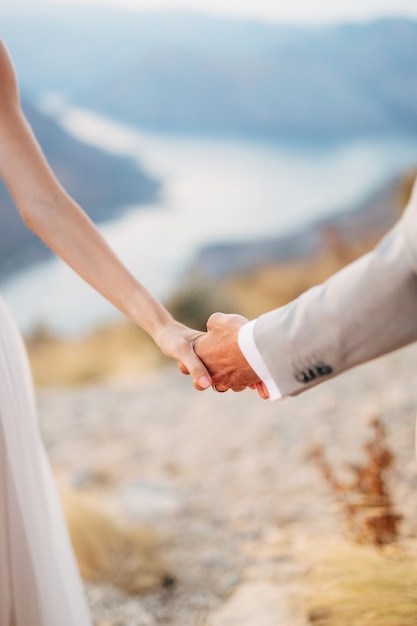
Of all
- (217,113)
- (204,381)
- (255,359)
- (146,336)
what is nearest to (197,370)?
(204,381)

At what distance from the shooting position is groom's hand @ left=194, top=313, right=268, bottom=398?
5.41ft

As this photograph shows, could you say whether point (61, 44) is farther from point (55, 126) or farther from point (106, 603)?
point (106, 603)

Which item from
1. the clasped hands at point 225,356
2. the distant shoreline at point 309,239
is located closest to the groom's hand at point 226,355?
the clasped hands at point 225,356

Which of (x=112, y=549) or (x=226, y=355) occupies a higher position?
(x=226, y=355)

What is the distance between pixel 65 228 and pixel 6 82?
1.01ft

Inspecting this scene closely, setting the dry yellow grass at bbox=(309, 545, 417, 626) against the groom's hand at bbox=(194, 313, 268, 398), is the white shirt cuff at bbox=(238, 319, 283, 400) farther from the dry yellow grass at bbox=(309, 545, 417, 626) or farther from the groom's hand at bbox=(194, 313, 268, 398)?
the dry yellow grass at bbox=(309, 545, 417, 626)

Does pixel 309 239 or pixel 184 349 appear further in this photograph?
pixel 309 239

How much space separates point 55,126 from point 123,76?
40.8 inches

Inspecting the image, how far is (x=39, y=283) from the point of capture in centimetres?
843

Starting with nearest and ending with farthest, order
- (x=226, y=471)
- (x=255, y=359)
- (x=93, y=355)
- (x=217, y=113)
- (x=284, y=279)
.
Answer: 1. (x=255, y=359)
2. (x=226, y=471)
3. (x=93, y=355)
4. (x=284, y=279)
5. (x=217, y=113)

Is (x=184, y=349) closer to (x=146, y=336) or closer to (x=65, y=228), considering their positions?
(x=65, y=228)

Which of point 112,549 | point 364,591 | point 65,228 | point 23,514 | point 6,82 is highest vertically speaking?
point 6,82

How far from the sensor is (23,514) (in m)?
1.50

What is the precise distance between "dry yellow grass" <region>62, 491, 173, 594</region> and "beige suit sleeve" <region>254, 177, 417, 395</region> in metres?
1.82
